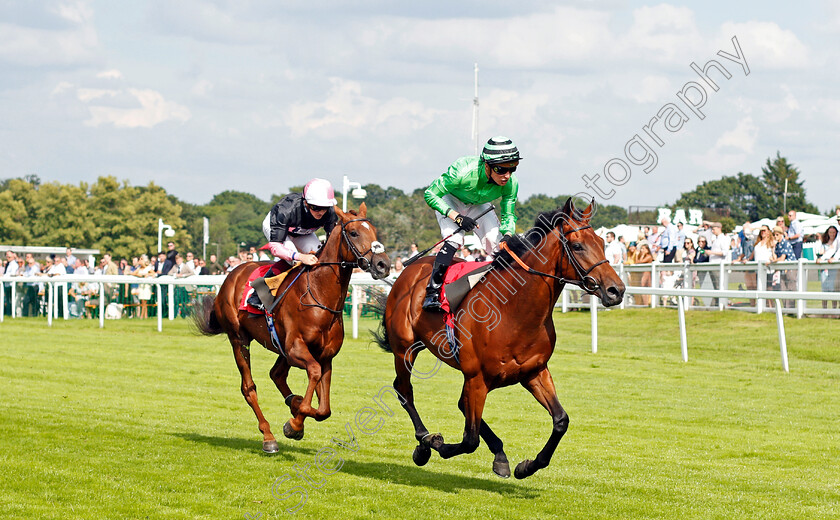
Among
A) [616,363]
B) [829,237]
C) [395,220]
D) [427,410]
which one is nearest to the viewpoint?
[427,410]

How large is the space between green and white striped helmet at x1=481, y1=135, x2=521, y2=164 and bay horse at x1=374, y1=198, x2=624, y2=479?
63cm

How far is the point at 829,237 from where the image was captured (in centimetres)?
1570

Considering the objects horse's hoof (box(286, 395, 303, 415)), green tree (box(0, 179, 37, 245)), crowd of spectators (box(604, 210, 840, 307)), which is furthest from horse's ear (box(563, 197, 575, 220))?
green tree (box(0, 179, 37, 245))

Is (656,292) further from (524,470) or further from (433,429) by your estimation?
(524,470)

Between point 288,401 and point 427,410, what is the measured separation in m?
2.87

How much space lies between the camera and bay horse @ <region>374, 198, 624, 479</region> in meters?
5.57

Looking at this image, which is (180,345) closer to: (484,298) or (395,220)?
(484,298)

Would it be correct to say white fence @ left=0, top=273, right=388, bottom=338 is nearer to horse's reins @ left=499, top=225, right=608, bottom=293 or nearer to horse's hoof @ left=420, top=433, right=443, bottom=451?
horse's hoof @ left=420, top=433, right=443, bottom=451

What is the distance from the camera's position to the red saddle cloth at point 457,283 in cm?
631

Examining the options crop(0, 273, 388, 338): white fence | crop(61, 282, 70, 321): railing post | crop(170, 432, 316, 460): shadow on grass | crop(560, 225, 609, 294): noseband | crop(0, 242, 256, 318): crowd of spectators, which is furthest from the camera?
crop(0, 242, 256, 318): crowd of spectators

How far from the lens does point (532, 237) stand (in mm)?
5945

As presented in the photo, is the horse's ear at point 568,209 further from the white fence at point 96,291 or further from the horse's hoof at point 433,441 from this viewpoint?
the white fence at point 96,291

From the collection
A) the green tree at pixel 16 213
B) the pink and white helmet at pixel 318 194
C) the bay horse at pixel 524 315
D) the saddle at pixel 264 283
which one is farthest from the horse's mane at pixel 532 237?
the green tree at pixel 16 213

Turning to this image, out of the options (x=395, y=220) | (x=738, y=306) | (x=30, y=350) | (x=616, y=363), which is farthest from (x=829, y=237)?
(x=395, y=220)
